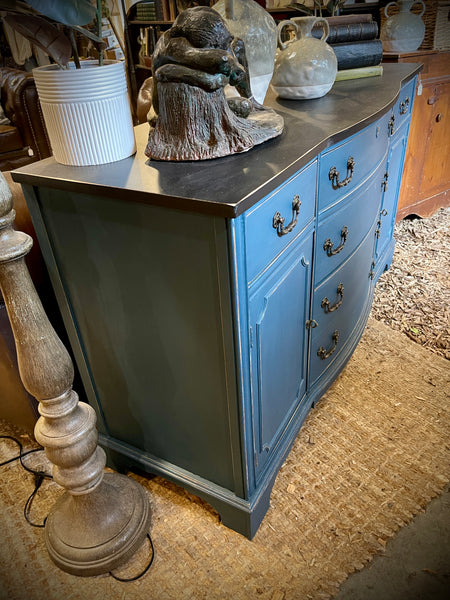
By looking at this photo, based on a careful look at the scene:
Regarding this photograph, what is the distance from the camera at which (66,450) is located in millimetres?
1012

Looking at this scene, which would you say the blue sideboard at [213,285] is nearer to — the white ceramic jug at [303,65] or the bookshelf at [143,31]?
the white ceramic jug at [303,65]

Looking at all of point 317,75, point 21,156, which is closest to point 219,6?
point 317,75

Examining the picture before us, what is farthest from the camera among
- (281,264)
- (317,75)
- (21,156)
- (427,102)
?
(21,156)

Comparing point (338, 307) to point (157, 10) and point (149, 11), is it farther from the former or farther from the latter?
point (149, 11)

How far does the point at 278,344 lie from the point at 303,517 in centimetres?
52

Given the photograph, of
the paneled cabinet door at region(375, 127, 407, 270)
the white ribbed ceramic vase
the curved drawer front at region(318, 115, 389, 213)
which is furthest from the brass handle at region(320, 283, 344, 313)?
the white ribbed ceramic vase

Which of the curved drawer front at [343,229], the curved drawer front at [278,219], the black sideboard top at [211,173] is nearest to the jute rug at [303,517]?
the curved drawer front at [343,229]

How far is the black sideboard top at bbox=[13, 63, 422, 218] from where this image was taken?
2.56 feet

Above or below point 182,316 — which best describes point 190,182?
above

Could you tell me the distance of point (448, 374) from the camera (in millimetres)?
1735

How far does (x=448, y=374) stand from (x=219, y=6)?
4.86ft

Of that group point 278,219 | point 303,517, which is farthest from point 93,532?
point 278,219

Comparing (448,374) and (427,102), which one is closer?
(448,374)

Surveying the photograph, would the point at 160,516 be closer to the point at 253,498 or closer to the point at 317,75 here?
the point at 253,498
